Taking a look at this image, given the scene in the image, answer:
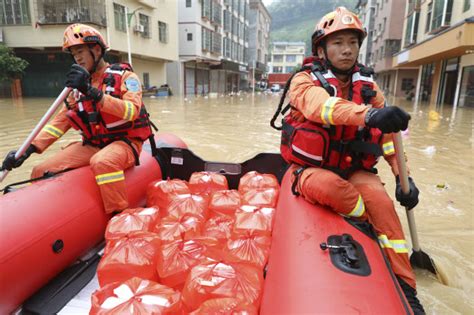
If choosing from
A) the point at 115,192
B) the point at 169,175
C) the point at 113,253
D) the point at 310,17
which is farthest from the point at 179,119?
the point at 310,17

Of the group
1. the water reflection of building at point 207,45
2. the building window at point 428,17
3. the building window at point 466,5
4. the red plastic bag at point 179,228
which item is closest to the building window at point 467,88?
the building window at point 466,5

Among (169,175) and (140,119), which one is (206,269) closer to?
(140,119)

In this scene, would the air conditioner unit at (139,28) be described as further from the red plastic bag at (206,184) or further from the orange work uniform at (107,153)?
the red plastic bag at (206,184)

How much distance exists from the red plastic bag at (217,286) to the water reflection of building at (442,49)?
15.4 meters

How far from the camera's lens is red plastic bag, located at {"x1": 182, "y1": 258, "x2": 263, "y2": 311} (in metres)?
1.65

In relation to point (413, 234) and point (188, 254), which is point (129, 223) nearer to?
point (188, 254)

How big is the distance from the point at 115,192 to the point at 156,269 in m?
0.88

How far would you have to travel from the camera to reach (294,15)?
514ft

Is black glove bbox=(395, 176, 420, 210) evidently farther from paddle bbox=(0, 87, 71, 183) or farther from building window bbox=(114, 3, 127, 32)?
building window bbox=(114, 3, 127, 32)

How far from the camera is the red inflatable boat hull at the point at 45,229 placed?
1.86 m

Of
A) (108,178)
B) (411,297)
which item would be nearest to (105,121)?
(108,178)

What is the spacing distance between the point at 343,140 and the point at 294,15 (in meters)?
170

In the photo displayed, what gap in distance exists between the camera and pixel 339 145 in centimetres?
217

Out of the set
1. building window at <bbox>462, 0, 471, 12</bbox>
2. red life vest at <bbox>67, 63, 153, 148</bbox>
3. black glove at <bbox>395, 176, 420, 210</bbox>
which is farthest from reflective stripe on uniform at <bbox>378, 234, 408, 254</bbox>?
building window at <bbox>462, 0, 471, 12</bbox>
